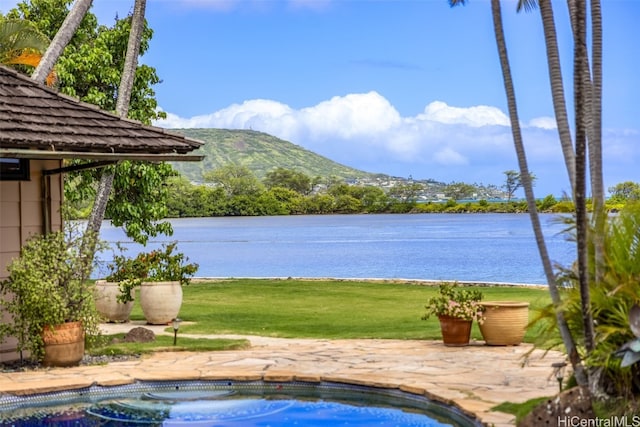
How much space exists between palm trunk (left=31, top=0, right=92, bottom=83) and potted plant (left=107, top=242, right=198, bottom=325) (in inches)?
146

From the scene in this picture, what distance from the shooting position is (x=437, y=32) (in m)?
38.3

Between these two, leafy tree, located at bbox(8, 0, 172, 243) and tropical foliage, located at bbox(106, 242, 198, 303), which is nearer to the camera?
tropical foliage, located at bbox(106, 242, 198, 303)

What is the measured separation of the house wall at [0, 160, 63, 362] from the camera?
10.8 metres

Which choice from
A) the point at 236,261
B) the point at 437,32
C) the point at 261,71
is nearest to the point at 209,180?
the point at 261,71

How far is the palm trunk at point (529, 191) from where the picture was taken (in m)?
6.09

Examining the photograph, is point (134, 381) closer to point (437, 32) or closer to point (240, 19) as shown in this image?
point (437, 32)

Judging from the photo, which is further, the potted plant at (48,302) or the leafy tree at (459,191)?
the leafy tree at (459,191)

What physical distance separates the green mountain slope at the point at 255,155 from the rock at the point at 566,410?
4546 inches

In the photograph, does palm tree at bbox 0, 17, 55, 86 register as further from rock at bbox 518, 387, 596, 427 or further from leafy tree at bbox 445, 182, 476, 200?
leafy tree at bbox 445, 182, 476, 200

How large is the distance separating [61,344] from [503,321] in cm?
577

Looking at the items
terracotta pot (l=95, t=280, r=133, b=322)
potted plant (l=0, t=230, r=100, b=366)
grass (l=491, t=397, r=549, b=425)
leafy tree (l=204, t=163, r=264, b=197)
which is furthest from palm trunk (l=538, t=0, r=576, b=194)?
leafy tree (l=204, t=163, r=264, b=197)

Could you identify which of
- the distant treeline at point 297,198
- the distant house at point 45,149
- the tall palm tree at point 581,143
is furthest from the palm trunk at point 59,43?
the distant treeline at point 297,198

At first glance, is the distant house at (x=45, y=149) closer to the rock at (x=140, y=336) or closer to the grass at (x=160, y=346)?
the grass at (x=160, y=346)

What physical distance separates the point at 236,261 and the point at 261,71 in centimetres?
5646
